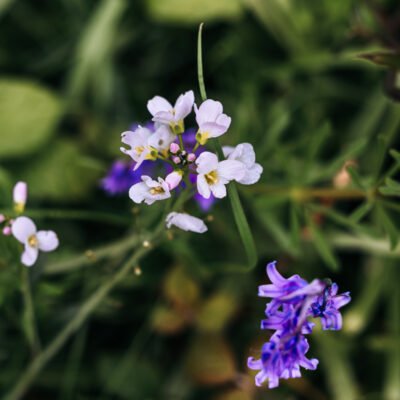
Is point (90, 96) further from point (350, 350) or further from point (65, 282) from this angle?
point (350, 350)

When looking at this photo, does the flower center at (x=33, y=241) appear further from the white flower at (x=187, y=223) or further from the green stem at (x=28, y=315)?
the white flower at (x=187, y=223)

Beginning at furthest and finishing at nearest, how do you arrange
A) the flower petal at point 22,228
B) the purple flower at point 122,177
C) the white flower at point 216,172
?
the purple flower at point 122,177
the flower petal at point 22,228
the white flower at point 216,172

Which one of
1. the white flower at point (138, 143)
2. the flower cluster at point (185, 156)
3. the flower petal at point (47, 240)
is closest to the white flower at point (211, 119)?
the flower cluster at point (185, 156)

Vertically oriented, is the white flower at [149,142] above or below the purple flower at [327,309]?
above

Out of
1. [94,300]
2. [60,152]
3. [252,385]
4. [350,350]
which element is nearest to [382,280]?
[350,350]

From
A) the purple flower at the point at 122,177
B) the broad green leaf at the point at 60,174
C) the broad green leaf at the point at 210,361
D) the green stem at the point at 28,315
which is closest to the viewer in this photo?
the green stem at the point at 28,315

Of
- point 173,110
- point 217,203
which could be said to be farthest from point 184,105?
point 217,203

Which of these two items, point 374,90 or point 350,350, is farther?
point 374,90

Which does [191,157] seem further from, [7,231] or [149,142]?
[7,231]
